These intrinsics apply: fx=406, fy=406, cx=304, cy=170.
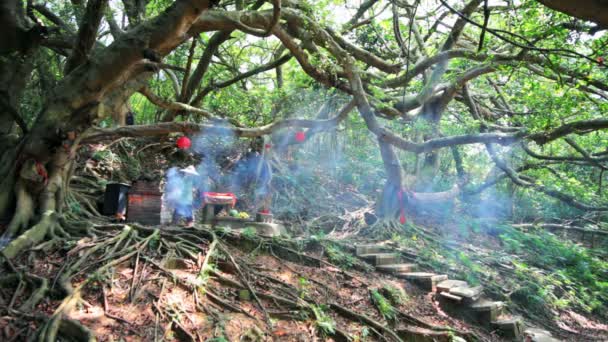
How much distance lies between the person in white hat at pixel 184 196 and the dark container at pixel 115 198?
1.09m

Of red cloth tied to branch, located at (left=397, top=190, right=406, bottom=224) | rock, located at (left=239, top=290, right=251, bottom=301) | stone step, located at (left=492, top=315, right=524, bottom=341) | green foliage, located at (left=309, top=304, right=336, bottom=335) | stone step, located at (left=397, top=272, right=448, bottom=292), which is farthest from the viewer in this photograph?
red cloth tied to branch, located at (left=397, top=190, right=406, bottom=224)

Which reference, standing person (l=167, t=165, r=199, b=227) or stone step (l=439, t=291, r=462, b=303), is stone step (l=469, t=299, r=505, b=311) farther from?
standing person (l=167, t=165, r=199, b=227)

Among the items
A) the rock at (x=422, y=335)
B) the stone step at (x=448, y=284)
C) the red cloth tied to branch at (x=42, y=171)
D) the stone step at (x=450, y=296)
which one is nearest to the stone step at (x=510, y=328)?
the stone step at (x=450, y=296)

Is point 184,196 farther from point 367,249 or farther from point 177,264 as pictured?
point 367,249

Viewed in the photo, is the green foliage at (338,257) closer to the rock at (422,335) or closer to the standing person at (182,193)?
the rock at (422,335)

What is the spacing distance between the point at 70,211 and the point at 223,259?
97.2 inches

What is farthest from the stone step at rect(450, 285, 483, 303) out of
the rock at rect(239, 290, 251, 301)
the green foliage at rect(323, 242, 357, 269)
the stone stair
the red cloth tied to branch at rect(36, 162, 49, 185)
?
the red cloth tied to branch at rect(36, 162, 49, 185)

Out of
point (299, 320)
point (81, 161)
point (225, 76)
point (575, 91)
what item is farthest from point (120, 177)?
point (575, 91)

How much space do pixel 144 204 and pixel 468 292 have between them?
519cm

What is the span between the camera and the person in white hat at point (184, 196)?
25.0 feet

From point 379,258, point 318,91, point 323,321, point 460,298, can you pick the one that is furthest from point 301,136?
point 323,321

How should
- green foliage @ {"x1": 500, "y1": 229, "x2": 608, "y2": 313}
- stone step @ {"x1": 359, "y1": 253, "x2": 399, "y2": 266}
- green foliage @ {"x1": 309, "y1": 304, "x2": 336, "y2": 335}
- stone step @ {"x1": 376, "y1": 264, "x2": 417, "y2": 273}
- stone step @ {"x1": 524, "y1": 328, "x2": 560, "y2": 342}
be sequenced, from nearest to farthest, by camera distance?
green foliage @ {"x1": 309, "y1": 304, "x2": 336, "y2": 335}, stone step @ {"x1": 524, "y1": 328, "x2": 560, "y2": 342}, stone step @ {"x1": 376, "y1": 264, "x2": 417, "y2": 273}, stone step @ {"x1": 359, "y1": 253, "x2": 399, "y2": 266}, green foliage @ {"x1": 500, "y1": 229, "x2": 608, "y2": 313}

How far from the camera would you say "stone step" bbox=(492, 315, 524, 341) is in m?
5.80

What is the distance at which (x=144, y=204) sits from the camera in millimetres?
6402
